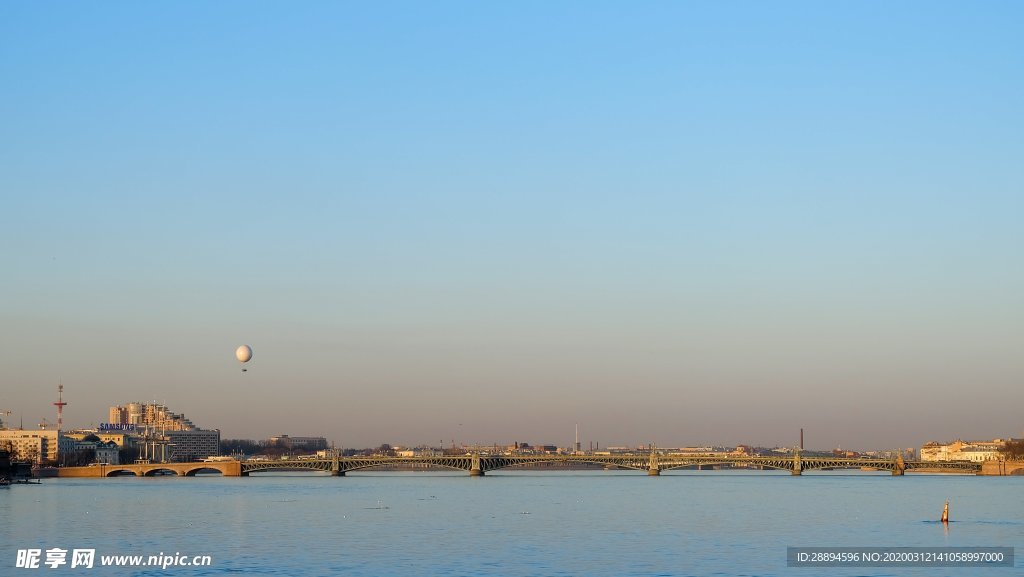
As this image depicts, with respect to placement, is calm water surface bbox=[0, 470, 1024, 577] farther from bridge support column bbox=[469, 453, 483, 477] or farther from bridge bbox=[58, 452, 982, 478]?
bridge support column bbox=[469, 453, 483, 477]

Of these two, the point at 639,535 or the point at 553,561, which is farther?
the point at 639,535

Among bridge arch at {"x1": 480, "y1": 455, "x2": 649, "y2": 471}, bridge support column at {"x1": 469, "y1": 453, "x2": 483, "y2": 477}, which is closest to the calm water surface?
bridge arch at {"x1": 480, "y1": 455, "x2": 649, "y2": 471}

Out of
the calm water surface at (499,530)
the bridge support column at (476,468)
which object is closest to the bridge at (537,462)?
the bridge support column at (476,468)

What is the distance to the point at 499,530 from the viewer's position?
Result: 230ft

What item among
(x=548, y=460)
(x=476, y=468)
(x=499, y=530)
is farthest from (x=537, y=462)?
(x=499, y=530)

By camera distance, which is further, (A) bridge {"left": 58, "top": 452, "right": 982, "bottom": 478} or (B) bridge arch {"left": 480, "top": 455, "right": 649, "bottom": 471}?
(A) bridge {"left": 58, "top": 452, "right": 982, "bottom": 478}

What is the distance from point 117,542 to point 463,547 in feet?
55.2

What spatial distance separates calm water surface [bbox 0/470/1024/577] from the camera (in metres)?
51.6

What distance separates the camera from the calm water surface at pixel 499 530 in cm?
5156

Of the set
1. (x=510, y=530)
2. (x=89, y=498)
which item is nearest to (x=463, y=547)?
(x=510, y=530)

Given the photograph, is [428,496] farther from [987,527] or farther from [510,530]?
[987,527]

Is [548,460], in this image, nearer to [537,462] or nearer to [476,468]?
[537,462]

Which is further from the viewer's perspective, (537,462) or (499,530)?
(537,462)

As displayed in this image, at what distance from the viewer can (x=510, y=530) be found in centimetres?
7019
